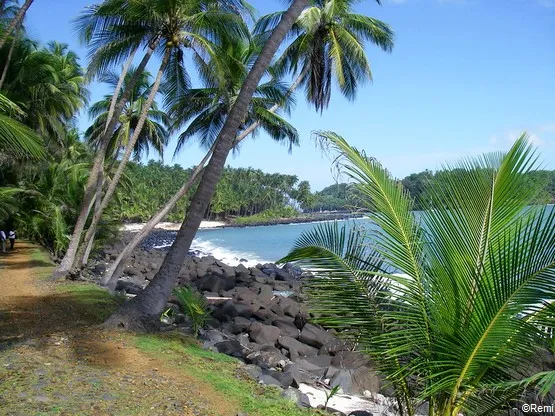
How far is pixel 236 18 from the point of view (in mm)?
12242

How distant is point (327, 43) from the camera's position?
15.7 meters

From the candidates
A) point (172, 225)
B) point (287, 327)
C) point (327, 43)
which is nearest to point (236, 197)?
point (172, 225)

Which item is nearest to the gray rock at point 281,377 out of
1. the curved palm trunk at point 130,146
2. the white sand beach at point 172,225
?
the curved palm trunk at point 130,146

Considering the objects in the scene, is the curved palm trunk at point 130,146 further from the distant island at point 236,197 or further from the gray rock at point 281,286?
the distant island at point 236,197

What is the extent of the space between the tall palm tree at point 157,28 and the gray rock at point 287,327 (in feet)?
18.7

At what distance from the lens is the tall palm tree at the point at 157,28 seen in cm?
1209

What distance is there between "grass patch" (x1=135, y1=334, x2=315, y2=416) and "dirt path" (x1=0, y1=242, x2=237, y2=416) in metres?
0.16

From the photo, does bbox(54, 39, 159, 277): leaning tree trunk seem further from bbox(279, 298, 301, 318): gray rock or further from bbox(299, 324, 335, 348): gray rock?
bbox(299, 324, 335, 348): gray rock

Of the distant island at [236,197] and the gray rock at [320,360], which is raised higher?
the distant island at [236,197]

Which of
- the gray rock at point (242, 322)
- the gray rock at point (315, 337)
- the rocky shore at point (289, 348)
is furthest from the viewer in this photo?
the gray rock at point (242, 322)

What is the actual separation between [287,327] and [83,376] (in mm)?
6601

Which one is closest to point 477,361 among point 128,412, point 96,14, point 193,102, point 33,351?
point 128,412

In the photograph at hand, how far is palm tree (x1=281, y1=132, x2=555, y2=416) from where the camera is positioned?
328cm

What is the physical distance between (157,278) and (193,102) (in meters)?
9.61
